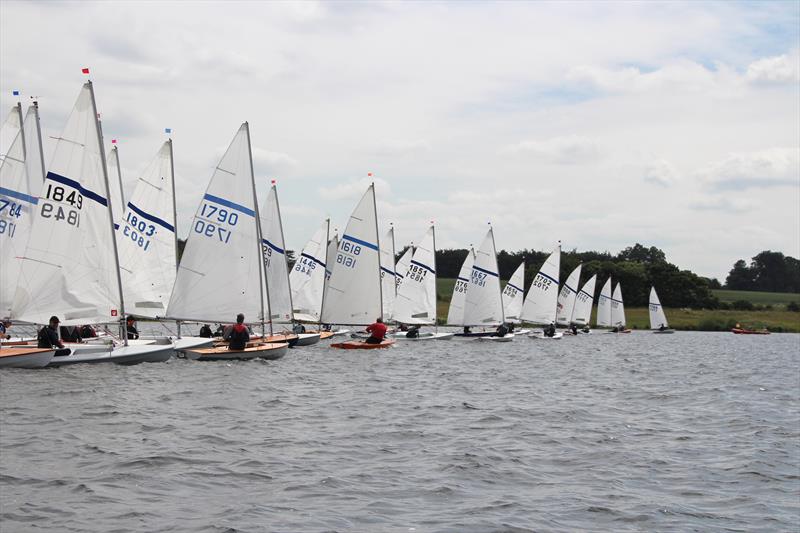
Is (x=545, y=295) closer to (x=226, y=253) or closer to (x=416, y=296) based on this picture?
(x=416, y=296)

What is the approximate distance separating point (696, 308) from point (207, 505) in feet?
397

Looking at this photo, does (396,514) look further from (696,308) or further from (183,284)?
(696,308)

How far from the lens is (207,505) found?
11.5 metres

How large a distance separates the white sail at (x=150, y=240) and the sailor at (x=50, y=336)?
346 inches

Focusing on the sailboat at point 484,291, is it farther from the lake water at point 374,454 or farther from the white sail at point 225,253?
the lake water at point 374,454

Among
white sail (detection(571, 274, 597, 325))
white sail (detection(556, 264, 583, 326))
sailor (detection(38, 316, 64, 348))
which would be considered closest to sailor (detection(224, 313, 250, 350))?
sailor (detection(38, 316, 64, 348))

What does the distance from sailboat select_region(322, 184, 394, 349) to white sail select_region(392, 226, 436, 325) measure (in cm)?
1065

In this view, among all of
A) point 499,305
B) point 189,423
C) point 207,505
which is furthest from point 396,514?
point 499,305

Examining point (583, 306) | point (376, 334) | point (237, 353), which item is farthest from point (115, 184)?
point (583, 306)

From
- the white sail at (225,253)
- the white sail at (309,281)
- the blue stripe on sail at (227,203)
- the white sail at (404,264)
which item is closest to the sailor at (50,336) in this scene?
the white sail at (225,253)

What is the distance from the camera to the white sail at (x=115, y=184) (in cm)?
3856

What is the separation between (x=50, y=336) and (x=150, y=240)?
10401mm

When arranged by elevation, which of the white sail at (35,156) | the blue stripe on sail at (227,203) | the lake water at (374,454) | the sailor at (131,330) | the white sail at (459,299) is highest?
the white sail at (35,156)

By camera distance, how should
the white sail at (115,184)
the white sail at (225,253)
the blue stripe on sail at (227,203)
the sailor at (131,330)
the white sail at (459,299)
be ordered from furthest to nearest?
the white sail at (459,299) < the white sail at (115,184) < the blue stripe on sail at (227,203) < the white sail at (225,253) < the sailor at (131,330)
